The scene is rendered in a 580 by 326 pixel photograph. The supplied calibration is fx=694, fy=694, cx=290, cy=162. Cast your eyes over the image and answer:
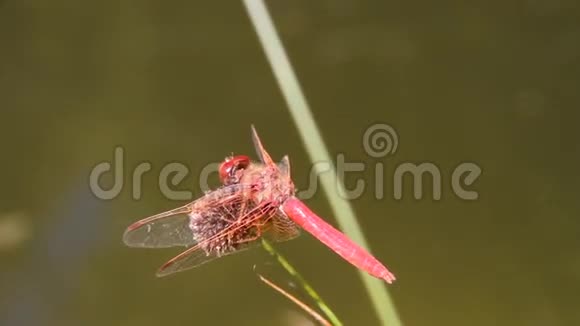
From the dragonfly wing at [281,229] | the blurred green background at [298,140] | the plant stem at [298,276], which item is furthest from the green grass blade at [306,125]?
the plant stem at [298,276]

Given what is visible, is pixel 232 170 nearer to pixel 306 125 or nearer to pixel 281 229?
pixel 281 229

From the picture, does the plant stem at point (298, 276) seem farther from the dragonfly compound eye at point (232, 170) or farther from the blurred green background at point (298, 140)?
the blurred green background at point (298, 140)

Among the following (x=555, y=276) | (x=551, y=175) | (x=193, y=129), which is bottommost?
(x=555, y=276)

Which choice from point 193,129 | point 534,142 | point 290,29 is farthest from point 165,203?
point 534,142

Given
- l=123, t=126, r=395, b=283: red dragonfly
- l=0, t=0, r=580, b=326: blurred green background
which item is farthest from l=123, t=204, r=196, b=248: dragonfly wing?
l=0, t=0, r=580, b=326: blurred green background

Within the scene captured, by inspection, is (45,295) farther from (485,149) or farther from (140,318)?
(485,149)

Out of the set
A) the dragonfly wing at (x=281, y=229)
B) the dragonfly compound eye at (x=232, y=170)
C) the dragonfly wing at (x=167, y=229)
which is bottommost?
the dragonfly wing at (x=281, y=229)
